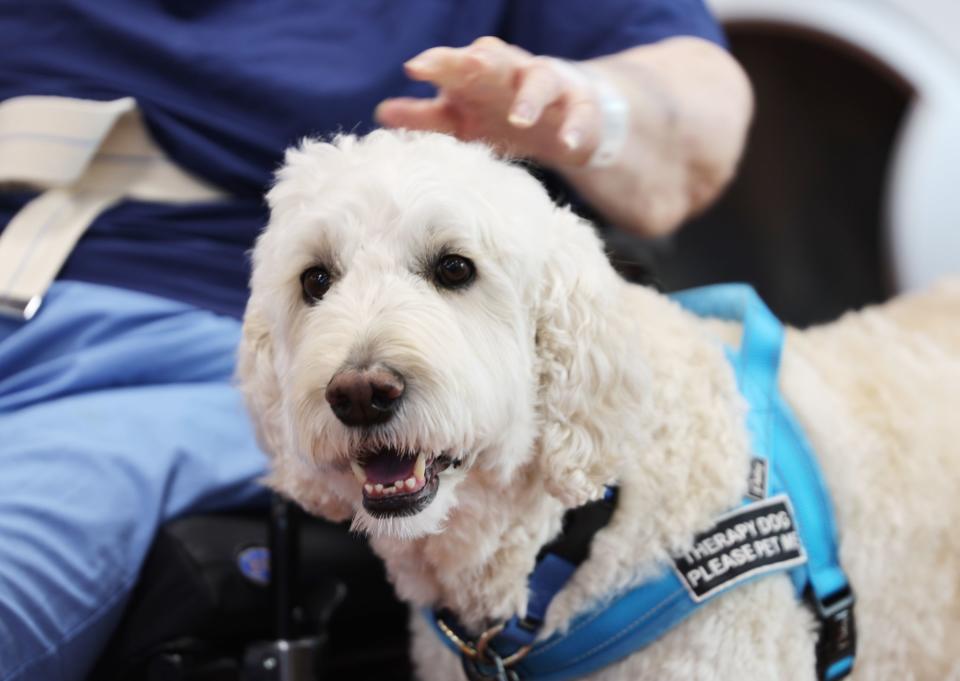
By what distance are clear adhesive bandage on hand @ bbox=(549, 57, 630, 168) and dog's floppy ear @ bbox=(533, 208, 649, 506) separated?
0.19 metres

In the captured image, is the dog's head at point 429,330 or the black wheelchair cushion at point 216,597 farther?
the black wheelchair cushion at point 216,597

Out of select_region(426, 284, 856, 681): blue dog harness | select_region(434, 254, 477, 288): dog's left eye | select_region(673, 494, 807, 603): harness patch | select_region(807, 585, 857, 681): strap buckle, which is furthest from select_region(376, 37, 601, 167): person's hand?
select_region(807, 585, 857, 681): strap buckle

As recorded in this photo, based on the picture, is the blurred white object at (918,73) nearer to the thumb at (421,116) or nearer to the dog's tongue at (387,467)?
the thumb at (421,116)

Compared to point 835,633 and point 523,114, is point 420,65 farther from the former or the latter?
point 835,633

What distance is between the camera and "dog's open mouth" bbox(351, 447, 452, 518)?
2.47ft

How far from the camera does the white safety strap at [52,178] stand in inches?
43.1

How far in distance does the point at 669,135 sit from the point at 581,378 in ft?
1.48

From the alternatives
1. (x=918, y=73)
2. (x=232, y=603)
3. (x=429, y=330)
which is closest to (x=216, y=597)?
(x=232, y=603)

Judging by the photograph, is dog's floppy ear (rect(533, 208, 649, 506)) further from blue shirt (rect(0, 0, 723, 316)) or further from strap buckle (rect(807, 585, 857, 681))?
blue shirt (rect(0, 0, 723, 316))

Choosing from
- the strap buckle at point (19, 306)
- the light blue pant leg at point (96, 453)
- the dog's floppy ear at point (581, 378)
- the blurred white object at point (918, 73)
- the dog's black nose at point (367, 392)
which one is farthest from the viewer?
the blurred white object at point (918, 73)

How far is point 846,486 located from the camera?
91 centimetres

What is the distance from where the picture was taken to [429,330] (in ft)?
2.42

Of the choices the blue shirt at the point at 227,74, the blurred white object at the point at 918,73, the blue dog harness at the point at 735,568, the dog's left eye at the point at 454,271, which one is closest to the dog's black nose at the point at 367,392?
the dog's left eye at the point at 454,271

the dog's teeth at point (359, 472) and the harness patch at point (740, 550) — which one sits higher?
the dog's teeth at point (359, 472)
